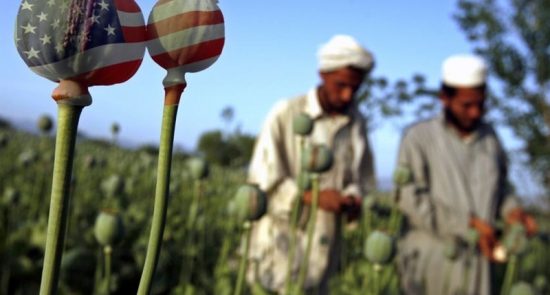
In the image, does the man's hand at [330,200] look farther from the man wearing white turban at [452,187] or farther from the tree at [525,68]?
the tree at [525,68]

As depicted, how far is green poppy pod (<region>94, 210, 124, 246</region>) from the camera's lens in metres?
0.76

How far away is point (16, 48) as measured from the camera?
8.8 inches

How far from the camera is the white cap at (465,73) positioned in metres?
2.23

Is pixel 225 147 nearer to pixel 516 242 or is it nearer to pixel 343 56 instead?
pixel 343 56

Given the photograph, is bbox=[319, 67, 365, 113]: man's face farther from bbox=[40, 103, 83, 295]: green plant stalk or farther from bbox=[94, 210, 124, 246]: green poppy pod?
bbox=[40, 103, 83, 295]: green plant stalk

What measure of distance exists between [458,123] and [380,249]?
4.84ft

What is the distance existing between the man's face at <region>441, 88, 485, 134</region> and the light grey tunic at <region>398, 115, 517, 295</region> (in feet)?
0.12

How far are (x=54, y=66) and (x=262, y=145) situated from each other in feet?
5.61

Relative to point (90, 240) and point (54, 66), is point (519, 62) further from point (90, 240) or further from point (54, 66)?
point (54, 66)

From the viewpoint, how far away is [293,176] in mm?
1950

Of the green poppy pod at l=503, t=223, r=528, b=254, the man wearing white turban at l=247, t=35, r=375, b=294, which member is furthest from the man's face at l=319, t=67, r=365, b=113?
A: the green poppy pod at l=503, t=223, r=528, b=254

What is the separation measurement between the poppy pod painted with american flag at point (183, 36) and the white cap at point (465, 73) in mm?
2120

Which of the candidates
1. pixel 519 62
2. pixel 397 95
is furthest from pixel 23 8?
pixel 397 95

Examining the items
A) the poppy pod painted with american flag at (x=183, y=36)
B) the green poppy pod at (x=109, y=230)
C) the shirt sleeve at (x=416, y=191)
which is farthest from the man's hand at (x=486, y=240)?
the poppy pod painted with american flag at (x=183, y=36)
